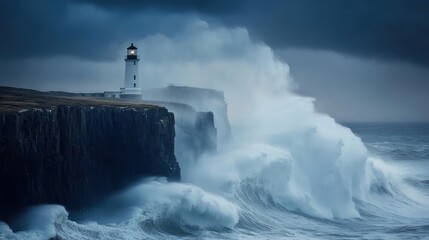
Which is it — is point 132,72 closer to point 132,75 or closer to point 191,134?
point 132,75

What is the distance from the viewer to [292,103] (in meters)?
47.6

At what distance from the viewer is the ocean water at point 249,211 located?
77.5ft

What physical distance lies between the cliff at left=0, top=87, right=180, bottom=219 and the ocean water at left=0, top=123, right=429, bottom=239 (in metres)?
0.69

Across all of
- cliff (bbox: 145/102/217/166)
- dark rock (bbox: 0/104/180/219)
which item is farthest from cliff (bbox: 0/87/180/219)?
cliff (bbox: 145/102/217/166)

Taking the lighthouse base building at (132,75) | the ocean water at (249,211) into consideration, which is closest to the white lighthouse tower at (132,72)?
the lighthouse base building at (132,75)

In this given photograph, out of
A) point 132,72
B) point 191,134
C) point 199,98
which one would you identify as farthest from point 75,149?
point 199,98

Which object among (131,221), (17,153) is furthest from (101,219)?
(17,153)

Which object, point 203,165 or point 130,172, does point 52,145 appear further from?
point 203,165

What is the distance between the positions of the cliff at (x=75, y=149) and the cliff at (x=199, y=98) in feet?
45.8

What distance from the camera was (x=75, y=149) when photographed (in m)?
24.5

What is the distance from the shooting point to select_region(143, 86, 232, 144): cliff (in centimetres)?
4384

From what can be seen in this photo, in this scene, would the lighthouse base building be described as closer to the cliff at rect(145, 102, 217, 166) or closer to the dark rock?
the cliff at rect(145, 102, 217, 166)

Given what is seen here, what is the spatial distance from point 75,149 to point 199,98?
20.5 metres

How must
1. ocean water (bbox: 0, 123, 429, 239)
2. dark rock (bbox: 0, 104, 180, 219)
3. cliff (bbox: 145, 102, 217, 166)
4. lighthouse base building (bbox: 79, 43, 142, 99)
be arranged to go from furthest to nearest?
lighthouse base building (bbox: 79, 43, 142, 99) < cliff (bbox: 145, 102, 217, 166) < ocean water (bbox: 0, 123, 429, 239) < dark rock (bbox: 0, 104, 180, 219)
